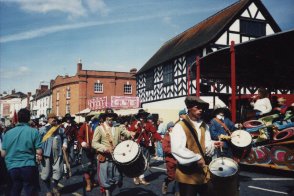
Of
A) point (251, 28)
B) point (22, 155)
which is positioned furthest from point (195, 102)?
point (251, 28)

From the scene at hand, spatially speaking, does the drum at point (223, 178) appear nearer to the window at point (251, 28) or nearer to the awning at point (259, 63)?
the awning at point (259, 63)

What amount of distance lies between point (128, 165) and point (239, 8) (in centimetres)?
1956

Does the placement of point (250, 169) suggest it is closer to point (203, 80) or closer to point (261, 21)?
point (203, 80)

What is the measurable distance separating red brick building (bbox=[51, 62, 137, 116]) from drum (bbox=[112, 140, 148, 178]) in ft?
122

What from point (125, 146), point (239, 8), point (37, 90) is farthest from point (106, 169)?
point (37, 90)

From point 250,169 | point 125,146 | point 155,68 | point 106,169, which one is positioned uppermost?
point 155,68

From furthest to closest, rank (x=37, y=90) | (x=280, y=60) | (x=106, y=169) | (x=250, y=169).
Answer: (x=37, y=90) < (x=280, y=60) < (x=250, y=169) < (x=106, y=169)

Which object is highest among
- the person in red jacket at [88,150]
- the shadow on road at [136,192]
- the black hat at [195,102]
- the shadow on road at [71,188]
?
the black hat at [195,102]

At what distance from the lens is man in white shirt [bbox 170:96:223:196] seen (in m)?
3.65

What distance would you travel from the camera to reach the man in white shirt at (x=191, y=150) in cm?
365

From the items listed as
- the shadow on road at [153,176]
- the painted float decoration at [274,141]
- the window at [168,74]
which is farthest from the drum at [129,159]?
the window at [168,74]

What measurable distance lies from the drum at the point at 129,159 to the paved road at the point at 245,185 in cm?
192

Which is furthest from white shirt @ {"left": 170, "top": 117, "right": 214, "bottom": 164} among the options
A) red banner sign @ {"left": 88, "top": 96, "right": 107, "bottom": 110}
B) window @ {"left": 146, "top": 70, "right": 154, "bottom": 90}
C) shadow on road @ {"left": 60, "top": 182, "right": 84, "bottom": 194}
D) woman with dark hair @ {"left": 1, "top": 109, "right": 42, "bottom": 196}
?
red banner sign @ {"left": 88, "top": 96, "right": 107, "bottom": 110}

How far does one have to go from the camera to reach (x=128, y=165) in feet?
18.0
